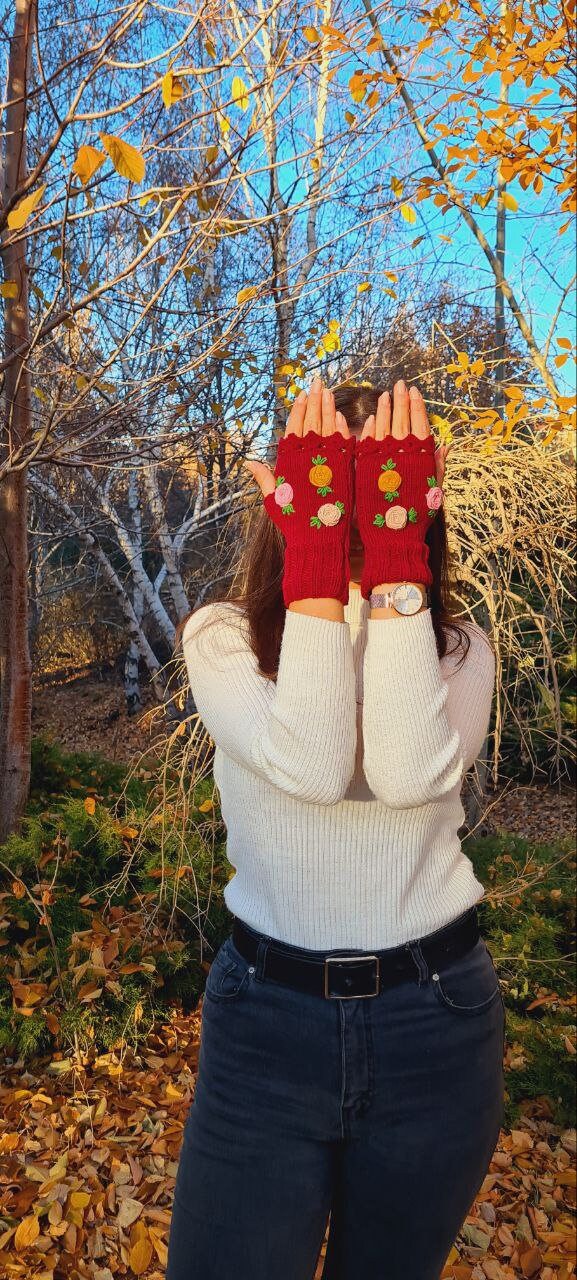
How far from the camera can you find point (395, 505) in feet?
3.56

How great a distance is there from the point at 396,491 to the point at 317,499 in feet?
0.33

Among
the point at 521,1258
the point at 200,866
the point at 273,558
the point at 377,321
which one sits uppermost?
the point at 377,321

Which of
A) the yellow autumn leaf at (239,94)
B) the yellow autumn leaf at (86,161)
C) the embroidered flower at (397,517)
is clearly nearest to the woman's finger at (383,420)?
the embroidered flower at (397,517)

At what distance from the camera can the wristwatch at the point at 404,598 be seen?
42.0 inches

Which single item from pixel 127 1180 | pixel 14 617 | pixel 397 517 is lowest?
pixel 127 1180

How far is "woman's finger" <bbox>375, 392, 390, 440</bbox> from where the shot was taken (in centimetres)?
110

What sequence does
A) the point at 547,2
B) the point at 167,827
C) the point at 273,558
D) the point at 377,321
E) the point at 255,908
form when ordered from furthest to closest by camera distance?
1. the point at 377,321
2. the point at 547,2
3. the point at 167,827
4. the point at 273,558
5. the point at 255,908

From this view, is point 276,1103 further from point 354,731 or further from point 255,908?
point 354,731

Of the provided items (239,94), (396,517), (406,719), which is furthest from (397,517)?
(239,94)

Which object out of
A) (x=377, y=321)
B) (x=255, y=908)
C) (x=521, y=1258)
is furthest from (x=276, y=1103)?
(x=377, y=321)

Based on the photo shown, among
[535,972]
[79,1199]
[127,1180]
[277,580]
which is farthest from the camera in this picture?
[535,972]

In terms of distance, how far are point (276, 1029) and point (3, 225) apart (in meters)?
2.06

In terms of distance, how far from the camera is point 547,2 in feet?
11.9

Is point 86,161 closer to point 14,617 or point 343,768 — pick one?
point 343,768
